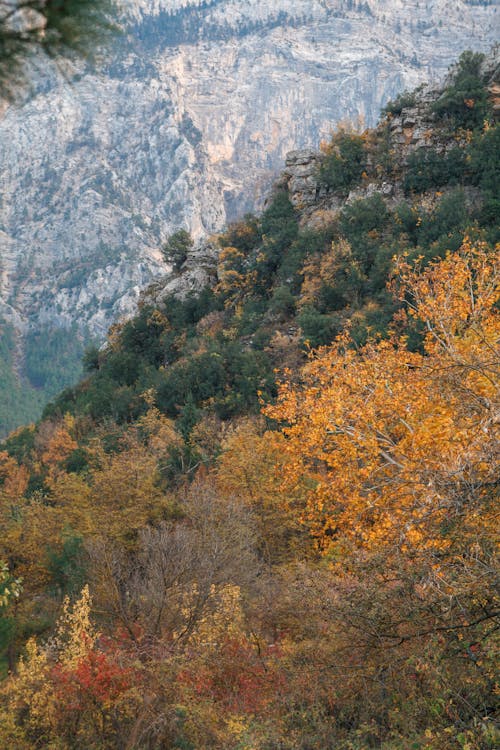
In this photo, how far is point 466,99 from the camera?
3341 centimetres

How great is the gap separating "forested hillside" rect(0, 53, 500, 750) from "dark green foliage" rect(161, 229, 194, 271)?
37.1 feet

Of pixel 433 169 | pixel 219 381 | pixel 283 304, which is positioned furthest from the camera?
pixel 283 304

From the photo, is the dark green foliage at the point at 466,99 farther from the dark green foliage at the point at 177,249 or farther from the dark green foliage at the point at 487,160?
the dark green foliage at the point at 177,249

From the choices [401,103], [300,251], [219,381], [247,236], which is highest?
[401,103]

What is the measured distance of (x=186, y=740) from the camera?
8602mm

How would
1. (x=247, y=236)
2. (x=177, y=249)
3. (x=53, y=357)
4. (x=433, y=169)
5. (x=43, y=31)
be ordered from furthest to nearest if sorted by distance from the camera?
(x=53, y=357), (x=177, y=249), (x=247, y=236), (x=433, y=169), (x=43, y=31)

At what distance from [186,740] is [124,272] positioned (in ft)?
602

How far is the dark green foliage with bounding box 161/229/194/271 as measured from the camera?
170ft

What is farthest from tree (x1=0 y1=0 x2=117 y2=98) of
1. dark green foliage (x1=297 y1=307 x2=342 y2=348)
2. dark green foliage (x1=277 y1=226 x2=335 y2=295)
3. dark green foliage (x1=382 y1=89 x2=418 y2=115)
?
dark green foliage (x1=382 y1=89 x2=418 y2=115)

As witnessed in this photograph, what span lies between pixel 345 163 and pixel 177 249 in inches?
819

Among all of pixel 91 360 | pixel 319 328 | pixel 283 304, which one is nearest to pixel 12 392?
pixel 91 360

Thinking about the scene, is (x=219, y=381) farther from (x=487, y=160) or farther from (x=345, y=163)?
(x=487, y=160)

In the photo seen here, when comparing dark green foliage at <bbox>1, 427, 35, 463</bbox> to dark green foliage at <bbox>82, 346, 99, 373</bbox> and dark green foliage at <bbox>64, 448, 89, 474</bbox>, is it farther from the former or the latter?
dark green foliage at <bbox>64, 448, 89, 474</bbox>

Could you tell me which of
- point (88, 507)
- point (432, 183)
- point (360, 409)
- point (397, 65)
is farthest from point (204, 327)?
point (397, 65)
